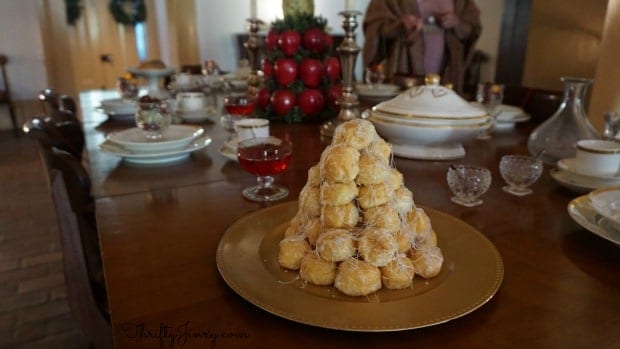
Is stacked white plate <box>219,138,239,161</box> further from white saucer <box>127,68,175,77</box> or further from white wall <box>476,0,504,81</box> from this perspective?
white wall <box>476,0,504,81</box>

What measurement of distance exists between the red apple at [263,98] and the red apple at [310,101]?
0.12 m

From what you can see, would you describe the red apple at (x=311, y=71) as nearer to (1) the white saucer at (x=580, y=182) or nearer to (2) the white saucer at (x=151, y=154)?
(2) the white saucer at (x=151, y=154)

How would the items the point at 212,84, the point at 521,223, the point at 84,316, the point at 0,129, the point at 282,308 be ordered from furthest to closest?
the point at 0,129 → the point at 212,84 → the point at 84,316 → the point at 521,223 → the point at 282,308

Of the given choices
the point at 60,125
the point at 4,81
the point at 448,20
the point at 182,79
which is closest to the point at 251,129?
the point at 60,125

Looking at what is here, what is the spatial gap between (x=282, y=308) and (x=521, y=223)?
513 mm

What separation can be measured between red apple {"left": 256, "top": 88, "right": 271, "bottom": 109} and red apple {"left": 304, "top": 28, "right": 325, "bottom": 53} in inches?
8.5

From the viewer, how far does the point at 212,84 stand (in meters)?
2.53

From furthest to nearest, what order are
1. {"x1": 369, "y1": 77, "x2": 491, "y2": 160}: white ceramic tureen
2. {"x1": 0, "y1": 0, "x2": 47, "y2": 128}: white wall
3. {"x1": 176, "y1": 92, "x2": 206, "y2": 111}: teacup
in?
{"x1": 0, "y1": 0, "x2": 47, "y2": 128}: white wall → {"x1": 176, "y1": 92, "x2": 206, "y2": 111}: teacup → {"x1": 369, "y1": 77, "x2": 491, "y2": 160}: white ceramic tureen

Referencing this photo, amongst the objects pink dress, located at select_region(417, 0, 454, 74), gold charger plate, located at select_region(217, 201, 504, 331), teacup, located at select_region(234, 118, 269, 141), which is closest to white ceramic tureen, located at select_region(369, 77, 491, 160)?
teacup, located at select_region(234, 118, 269, 141)

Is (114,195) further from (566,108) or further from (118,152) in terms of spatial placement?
(566,108)

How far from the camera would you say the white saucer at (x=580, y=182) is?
3.01ft

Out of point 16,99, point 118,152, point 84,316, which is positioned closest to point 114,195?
point 118,152

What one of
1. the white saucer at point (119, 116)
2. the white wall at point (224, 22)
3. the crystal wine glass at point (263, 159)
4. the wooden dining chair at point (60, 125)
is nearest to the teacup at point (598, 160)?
the crystal wine glass at point (263, 159)

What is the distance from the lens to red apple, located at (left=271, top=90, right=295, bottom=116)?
62.4 inches
